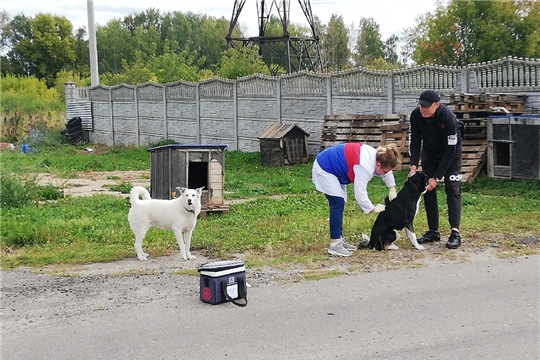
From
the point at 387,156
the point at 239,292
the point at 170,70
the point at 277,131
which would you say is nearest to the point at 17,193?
the point at 239,292

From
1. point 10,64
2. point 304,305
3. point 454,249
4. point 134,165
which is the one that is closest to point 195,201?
point 304,305

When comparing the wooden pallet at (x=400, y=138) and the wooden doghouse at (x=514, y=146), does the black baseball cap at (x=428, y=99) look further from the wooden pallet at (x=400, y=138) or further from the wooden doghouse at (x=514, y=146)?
the wooden pallet at (x=400, y=138)

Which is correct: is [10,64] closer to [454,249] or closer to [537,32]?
[537,32]

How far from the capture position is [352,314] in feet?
19.6

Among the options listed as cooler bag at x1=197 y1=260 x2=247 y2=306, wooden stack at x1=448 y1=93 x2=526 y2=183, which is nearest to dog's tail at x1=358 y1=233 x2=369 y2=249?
cooler bag at x1=197 y1=260 x2=247 y2=306

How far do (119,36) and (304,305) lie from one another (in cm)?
6711

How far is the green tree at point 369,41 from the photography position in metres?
68.1

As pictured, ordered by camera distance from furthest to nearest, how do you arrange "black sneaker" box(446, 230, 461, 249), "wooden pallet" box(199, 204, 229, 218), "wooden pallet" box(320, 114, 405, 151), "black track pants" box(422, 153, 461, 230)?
"wooden pallet" box(320, 114, 405, 151) → "wooden pallet" box(199, 204, 229, 218) → "black track pants" box(422, 153, 461, 230) → "black sneaker" box(446, 230, 461, 249)

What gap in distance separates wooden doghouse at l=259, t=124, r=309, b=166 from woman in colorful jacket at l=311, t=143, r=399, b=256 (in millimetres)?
10618

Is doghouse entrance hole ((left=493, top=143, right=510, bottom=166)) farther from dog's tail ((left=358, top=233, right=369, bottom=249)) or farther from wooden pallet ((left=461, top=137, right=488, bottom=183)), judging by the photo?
dog's tail ((left=358, top=233, right=369, bottom=249))

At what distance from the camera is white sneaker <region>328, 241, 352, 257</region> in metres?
8.15

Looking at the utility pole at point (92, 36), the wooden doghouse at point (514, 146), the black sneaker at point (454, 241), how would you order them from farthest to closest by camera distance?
1. the utility pole at point (92, 36)
2. the wooden doghouse at point (514, 146)
3. the black sneaker at point (454, 241)

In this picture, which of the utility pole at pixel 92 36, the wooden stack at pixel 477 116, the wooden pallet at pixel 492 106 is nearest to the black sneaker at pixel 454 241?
the wooden stack at pixel 477 116

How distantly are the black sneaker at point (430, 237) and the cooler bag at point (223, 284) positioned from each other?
329cm
